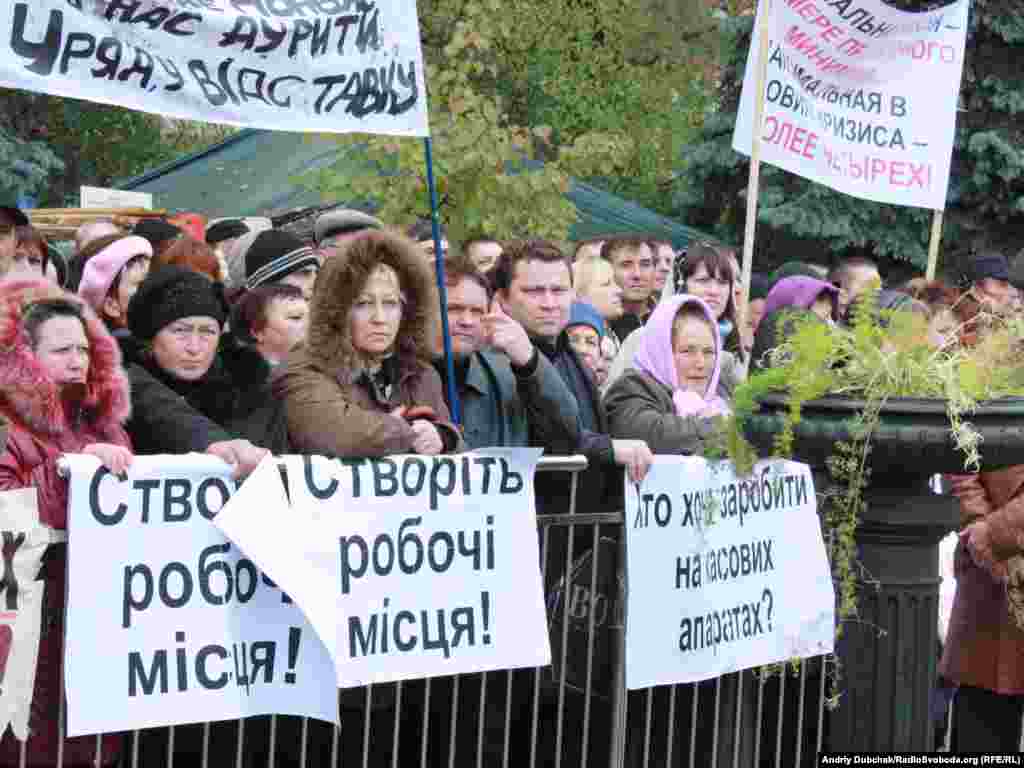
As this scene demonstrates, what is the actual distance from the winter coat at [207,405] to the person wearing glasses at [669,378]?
133 centimetres

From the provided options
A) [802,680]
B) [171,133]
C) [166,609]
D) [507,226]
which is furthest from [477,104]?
[171,133]

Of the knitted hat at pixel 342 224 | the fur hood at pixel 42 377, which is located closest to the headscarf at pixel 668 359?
the fur hood at pixel 42 377

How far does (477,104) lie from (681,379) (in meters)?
6.88

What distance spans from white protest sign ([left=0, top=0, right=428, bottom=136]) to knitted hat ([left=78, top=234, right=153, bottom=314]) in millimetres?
1526

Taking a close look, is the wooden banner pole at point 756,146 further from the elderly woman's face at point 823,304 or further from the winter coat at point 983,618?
the winter coat at point 983,618

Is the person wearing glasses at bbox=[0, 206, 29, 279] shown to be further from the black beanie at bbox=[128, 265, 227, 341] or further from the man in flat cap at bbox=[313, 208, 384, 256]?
the black beanie at bbox=[128, 265, 227, 341]

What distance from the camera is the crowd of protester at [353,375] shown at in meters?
4.83

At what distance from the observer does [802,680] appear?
588cm

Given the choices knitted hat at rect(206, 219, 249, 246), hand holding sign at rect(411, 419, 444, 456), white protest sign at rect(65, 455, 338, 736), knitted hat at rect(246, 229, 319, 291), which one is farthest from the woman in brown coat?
knitted hat at rect(206, 219, 249, 246)

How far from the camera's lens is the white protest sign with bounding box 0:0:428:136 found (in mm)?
5191

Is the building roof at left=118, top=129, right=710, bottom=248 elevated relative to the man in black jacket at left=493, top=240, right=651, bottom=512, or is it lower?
elevated

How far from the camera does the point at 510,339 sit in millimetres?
5770

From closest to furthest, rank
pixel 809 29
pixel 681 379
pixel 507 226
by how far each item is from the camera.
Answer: pixel 681 379
pixel 809 29
pixel 507 226

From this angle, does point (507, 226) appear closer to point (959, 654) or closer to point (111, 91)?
point (959, 654)
